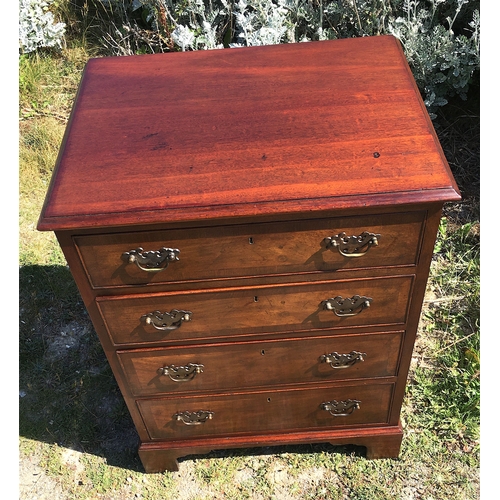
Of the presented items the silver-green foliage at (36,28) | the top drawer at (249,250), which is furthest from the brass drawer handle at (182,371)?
the silver-green foliage at (36,28)

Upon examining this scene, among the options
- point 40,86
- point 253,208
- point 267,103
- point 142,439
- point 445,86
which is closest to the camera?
point 253,208

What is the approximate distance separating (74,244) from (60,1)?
3328 mm

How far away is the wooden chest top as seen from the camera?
148 centimetres

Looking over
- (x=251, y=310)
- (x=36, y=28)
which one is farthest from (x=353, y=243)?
(x=36, y=28)

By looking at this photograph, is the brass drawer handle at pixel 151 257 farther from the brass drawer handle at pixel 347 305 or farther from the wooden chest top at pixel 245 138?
the brass drawer handle at pixel 347 305

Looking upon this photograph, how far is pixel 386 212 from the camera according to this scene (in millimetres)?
1523

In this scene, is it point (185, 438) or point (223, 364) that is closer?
point (223, 364)

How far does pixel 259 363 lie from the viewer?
6.41ft

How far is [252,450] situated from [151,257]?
1.24 metres

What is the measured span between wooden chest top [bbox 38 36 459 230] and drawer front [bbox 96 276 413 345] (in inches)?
13.1

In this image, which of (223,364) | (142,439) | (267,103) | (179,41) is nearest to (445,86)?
(179,41)

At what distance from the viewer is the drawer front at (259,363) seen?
189 cm

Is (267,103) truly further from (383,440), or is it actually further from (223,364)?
(383,440)

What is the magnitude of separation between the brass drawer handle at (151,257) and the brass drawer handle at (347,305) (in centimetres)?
51
